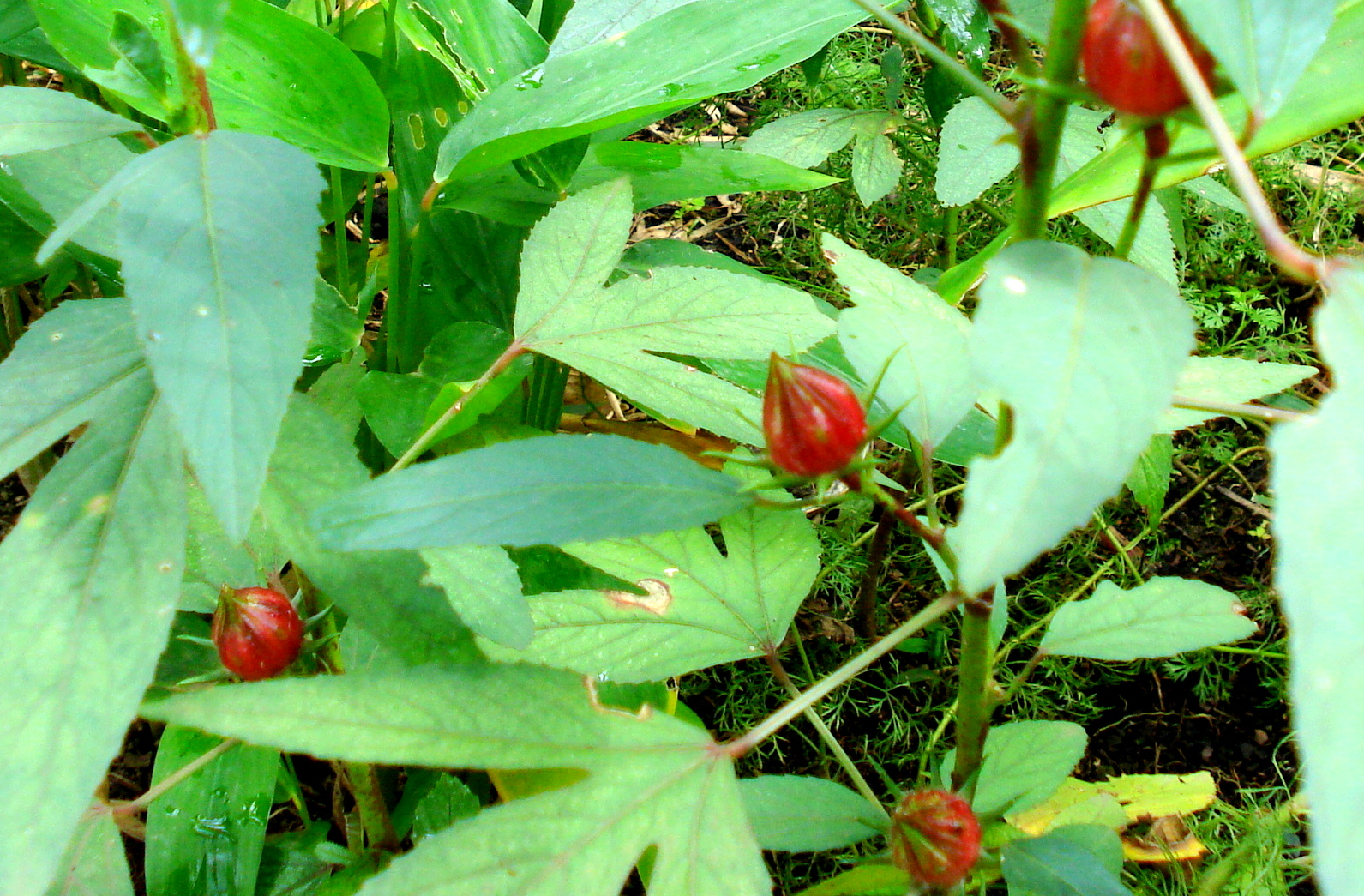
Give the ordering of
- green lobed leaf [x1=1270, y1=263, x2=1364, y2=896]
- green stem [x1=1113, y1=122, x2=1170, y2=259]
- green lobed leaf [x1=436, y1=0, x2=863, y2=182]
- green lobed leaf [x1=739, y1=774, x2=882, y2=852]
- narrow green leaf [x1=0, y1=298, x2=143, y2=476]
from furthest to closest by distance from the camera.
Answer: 1. green lobed leaf [x1=436, y1=0, x2=863, y2=182]
2. green lobed leaf [x1=739, y1=774, x2=882, y2=852]
3. narrow green leaf [x1=0, y1=298, x2=143, y2=476]
4. green stem [x1=1113, y1=122, x2=1170, y2=259]
5. green lobed leaf [x1=1270, y1=263, x2=1364, y2=896]

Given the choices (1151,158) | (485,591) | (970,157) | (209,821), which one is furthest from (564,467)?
(970,157)

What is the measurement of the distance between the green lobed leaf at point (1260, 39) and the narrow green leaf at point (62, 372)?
0.43 meters

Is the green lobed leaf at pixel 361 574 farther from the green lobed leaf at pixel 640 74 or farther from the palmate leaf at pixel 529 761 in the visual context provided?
the green lobed leaf at pixel 640 74

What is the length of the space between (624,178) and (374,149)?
0.72 feet

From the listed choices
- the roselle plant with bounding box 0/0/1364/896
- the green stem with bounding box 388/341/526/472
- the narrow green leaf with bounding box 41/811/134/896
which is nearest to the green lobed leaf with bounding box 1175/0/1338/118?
the roselle plant with bounding box 0/0/1364/896

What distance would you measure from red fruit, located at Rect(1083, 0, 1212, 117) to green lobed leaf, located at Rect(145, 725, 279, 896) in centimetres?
60

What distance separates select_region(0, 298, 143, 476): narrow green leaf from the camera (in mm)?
425

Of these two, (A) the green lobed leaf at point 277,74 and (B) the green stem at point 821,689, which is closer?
(B) the green stem at point 821,689

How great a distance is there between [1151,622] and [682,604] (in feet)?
0.89

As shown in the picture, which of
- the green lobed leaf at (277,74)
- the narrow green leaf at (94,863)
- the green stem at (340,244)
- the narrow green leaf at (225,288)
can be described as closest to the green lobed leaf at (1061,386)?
the narrow green leaf at (225,288)

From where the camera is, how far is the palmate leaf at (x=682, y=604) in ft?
1.87

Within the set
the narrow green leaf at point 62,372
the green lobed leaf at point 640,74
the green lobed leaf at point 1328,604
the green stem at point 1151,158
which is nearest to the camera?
the green lobed leaf at point 1328,604

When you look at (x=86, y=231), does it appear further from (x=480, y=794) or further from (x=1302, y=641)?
(x=1302, y=641)

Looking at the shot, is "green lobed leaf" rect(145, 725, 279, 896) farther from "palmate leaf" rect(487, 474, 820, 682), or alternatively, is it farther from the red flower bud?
the red flower bud
